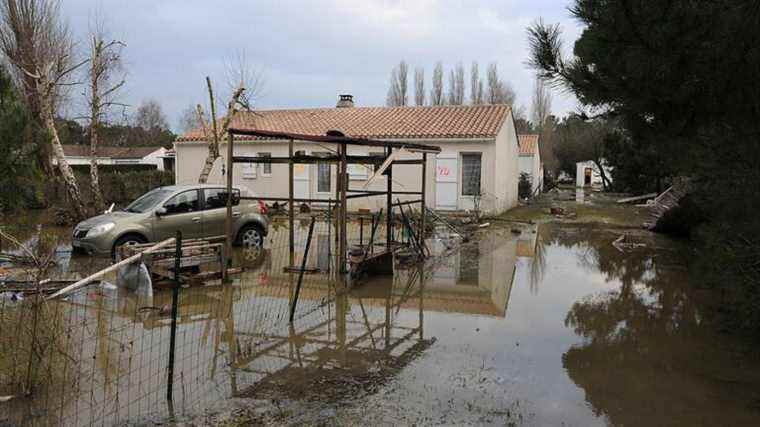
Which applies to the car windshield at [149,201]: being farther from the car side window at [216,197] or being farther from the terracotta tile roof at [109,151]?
the terracotta tile roof at [109,151]

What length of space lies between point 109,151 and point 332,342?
1918 inches

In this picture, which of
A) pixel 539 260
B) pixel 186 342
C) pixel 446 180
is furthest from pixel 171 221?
pixel 446 180

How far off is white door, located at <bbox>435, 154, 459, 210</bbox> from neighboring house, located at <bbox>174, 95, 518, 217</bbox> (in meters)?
0.04

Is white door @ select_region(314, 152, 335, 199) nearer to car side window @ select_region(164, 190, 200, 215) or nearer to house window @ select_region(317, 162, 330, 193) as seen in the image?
house window @ select_region(317, 162, 330, 193)

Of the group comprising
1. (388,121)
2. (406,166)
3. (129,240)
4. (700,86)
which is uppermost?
(388,121)

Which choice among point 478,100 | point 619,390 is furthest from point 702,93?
point 478,100

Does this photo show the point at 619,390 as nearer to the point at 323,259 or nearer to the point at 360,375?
the point at 360,375

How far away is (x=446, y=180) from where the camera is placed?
21609 mm

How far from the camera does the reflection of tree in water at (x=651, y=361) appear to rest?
496 cm

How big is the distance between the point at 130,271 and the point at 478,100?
46112mm

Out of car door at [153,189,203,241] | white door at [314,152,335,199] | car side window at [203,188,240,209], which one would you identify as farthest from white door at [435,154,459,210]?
car door at [153,189,203,241]

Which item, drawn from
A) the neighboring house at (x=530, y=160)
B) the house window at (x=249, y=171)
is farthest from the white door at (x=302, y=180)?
the neighboring house at (x=530, y=160)

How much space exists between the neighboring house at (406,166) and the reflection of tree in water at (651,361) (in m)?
11.2

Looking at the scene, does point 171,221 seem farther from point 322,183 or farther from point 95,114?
point 322,183
